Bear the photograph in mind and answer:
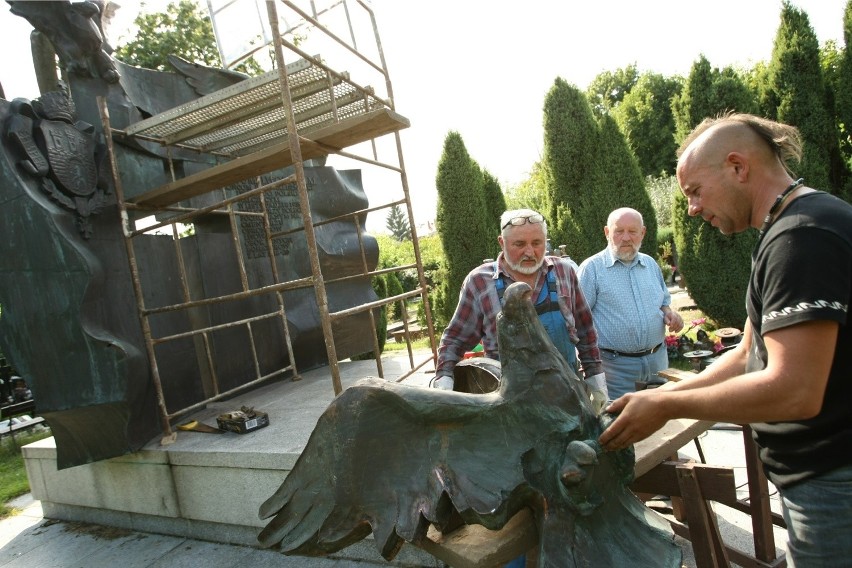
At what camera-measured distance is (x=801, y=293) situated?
117cm

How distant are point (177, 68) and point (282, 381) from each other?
3365mm

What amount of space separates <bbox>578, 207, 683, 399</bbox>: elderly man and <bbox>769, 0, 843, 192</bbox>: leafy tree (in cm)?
617

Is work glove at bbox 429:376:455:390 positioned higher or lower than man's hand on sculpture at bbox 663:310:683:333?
higher

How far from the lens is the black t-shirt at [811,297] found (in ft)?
3.80

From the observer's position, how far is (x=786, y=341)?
46.8 inches

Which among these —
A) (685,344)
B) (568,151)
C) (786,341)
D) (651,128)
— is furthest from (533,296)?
(651,128)

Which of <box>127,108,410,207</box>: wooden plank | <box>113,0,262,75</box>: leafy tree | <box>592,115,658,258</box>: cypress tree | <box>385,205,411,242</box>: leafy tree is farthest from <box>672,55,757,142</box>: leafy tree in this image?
<box>385,205,411,242</box>: leafy tree

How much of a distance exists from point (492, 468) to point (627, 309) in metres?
2.28

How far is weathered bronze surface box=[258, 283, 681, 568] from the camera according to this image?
1359 mm

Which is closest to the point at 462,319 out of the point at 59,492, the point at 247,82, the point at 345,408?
the point at 345,408

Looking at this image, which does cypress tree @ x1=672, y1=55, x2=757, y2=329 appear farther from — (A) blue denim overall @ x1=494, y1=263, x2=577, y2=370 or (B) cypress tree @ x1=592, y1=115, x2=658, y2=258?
(A) blue denim overall @ x1=494, y1=263, x2=577, y2=370

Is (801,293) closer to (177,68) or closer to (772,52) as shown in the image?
(177,68)

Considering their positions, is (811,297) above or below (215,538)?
above

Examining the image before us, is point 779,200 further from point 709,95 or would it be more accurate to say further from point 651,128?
point 651,128
